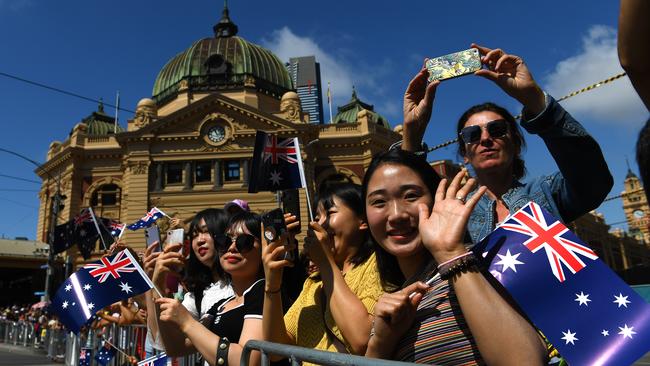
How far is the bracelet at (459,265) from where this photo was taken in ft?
4.91

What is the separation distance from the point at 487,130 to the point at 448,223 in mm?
1185

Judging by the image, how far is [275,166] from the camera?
11.9ft

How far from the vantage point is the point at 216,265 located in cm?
425

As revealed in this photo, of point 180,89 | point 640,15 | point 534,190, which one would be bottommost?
point 534,190

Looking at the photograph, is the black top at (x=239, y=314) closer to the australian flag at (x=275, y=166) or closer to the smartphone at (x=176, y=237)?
the smartphone at (x=176, y=237)

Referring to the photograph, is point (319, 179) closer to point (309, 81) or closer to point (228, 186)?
point (228, 186)

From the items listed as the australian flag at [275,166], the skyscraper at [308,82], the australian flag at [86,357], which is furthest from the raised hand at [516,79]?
the skyscraper at [308,82]

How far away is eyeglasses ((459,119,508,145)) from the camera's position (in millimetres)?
2551

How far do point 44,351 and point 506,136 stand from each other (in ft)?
64.6

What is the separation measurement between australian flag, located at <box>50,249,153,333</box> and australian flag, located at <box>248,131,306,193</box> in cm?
151

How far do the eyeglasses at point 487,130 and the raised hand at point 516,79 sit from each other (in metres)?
0.31

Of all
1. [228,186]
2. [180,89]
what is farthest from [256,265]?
[180,89]

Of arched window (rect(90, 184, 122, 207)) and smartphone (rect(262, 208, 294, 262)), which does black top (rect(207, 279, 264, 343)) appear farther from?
arched window (rect(90, 184, 122, 207))

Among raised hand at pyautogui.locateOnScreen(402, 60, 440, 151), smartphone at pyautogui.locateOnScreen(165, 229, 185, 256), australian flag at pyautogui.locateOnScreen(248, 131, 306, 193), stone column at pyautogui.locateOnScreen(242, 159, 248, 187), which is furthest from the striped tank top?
stone column at pyautogui.locateOnScreen(242, 159, 248, 187)
